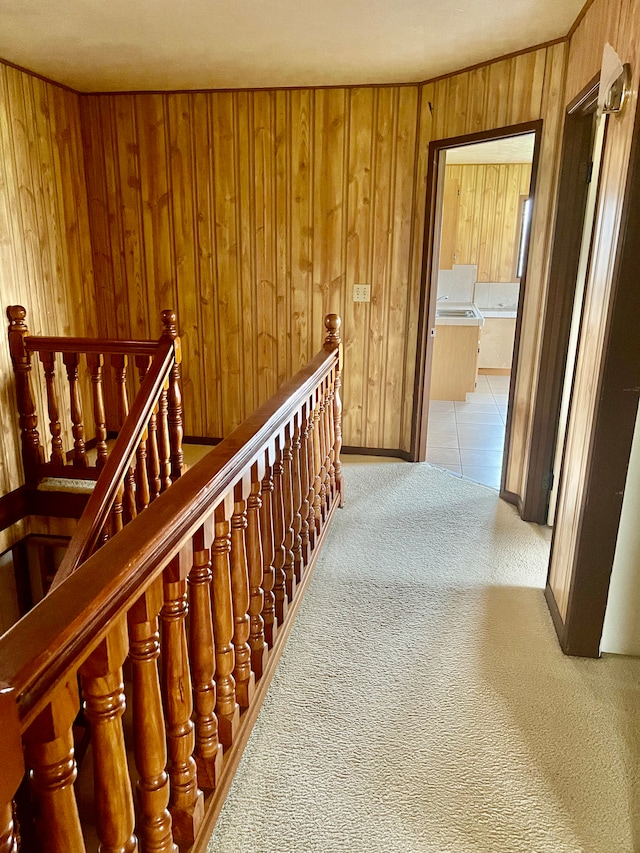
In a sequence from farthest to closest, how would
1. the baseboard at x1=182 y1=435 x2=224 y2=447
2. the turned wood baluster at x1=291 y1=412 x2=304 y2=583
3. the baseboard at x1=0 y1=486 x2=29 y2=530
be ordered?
the baseboard at x1=182 y1=435 x2=224 y2=447
the baseboard at x1=0 y1=486 x2=29 y2=530
the turned wood baluster at x1=291 y1=412 x2=304 y2=583

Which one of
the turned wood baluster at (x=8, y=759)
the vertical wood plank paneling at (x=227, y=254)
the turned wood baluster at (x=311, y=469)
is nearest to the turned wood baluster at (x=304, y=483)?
the turned wood baluster at (x=311, y=469)

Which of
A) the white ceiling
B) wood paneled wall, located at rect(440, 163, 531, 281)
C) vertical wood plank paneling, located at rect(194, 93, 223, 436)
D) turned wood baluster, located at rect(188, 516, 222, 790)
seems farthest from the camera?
wood paneled wall, located at rect(440, 163, 531, 281)

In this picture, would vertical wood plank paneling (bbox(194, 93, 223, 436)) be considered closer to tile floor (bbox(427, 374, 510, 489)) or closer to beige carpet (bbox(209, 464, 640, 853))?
tile floor (bbox(427, 374, 510, 489))

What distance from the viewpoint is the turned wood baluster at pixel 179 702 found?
1.21 metres

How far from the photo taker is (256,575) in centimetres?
184

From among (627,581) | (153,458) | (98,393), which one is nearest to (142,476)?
(153,458)

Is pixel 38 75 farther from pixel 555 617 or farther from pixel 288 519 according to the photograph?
pixel 555 617

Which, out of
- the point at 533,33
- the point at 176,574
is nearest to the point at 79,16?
the point at 533,33

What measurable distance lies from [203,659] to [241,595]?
28cm

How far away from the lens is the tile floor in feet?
14.1

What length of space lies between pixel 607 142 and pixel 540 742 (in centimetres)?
204

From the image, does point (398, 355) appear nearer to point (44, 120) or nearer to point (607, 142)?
point (607, 142)

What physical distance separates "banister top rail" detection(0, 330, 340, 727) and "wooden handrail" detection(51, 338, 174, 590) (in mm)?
1137

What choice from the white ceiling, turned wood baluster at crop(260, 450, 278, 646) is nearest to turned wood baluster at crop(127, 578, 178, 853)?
turned wood baluster at crop(260, 450, 278, 646)
